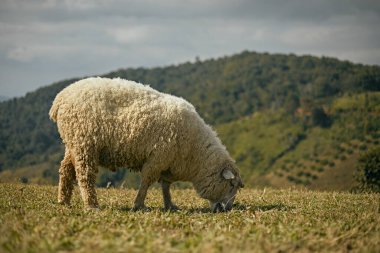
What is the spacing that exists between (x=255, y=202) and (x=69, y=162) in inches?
207

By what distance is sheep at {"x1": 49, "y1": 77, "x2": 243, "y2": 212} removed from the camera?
34.6 ft

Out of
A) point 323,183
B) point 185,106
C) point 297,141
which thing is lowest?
point 323,183

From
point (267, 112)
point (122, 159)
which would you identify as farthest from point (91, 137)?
point (267, 112)

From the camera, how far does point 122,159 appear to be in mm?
10922

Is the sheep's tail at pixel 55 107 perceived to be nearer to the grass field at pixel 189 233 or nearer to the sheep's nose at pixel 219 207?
the grass field at pixel 189 233

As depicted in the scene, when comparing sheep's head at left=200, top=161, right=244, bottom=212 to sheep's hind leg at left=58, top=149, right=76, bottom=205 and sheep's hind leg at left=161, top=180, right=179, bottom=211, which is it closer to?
sheep's hind leg at left=161, top=180, right=179, bottom=211

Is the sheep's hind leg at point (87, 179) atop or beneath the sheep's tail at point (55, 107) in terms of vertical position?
beneath

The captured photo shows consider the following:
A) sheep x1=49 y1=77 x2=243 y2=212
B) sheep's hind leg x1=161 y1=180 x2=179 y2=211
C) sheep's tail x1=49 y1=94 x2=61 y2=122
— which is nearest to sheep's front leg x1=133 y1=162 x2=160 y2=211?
sheep x1=49 y1=77 x2=243 y2=212

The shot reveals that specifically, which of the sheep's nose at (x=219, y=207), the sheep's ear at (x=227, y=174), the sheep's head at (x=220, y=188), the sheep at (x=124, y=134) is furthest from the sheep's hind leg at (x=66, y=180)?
the sheep's ear at (x=227, y=174)

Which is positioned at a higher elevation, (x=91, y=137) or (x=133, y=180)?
(x=91, y=137)

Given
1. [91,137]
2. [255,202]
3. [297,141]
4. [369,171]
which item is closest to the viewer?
[91,137]

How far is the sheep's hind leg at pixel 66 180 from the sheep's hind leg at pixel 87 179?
2.74 ft

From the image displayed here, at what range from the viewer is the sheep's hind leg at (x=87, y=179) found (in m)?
10.5

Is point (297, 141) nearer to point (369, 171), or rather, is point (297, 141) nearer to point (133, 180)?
point (133, 180)
